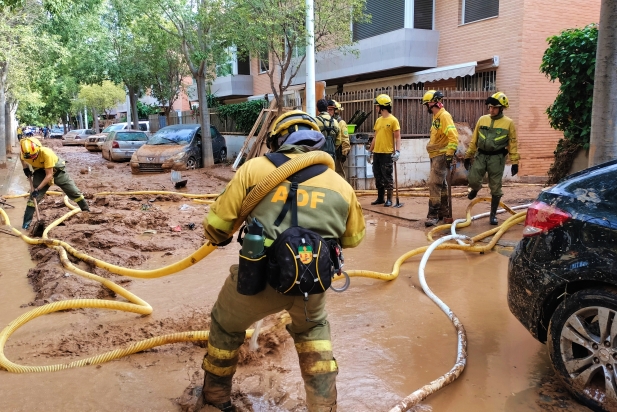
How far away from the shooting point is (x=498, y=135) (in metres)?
6.82

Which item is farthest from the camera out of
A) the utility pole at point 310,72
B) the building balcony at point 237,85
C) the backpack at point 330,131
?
the building balcony at point 237,85

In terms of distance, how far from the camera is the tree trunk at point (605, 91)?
4.80 m

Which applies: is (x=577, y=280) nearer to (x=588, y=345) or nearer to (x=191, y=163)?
(x=588, y=345)

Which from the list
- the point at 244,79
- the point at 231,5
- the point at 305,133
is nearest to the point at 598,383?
the point at 305,133

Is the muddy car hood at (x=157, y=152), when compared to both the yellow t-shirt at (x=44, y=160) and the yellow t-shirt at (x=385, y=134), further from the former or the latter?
the yellow t-shirt at (x=385, y=134)

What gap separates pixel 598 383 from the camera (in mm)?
2758

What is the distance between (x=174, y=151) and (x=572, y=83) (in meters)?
11.4

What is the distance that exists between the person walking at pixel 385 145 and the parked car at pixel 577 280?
5.44m

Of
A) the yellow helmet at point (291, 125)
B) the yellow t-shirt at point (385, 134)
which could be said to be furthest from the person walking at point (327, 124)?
the yellow helmet at point (291, 125)

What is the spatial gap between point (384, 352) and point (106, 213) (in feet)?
21.0

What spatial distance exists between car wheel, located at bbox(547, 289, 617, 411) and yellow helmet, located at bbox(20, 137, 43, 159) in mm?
7005

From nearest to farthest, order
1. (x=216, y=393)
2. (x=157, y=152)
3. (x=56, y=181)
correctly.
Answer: (x=216, y=393)
(x=56, y=181)
(x=157, y=152)

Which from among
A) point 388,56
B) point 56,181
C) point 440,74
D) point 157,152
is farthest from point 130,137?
point 56,181

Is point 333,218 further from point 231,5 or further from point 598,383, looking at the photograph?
point 231,5
